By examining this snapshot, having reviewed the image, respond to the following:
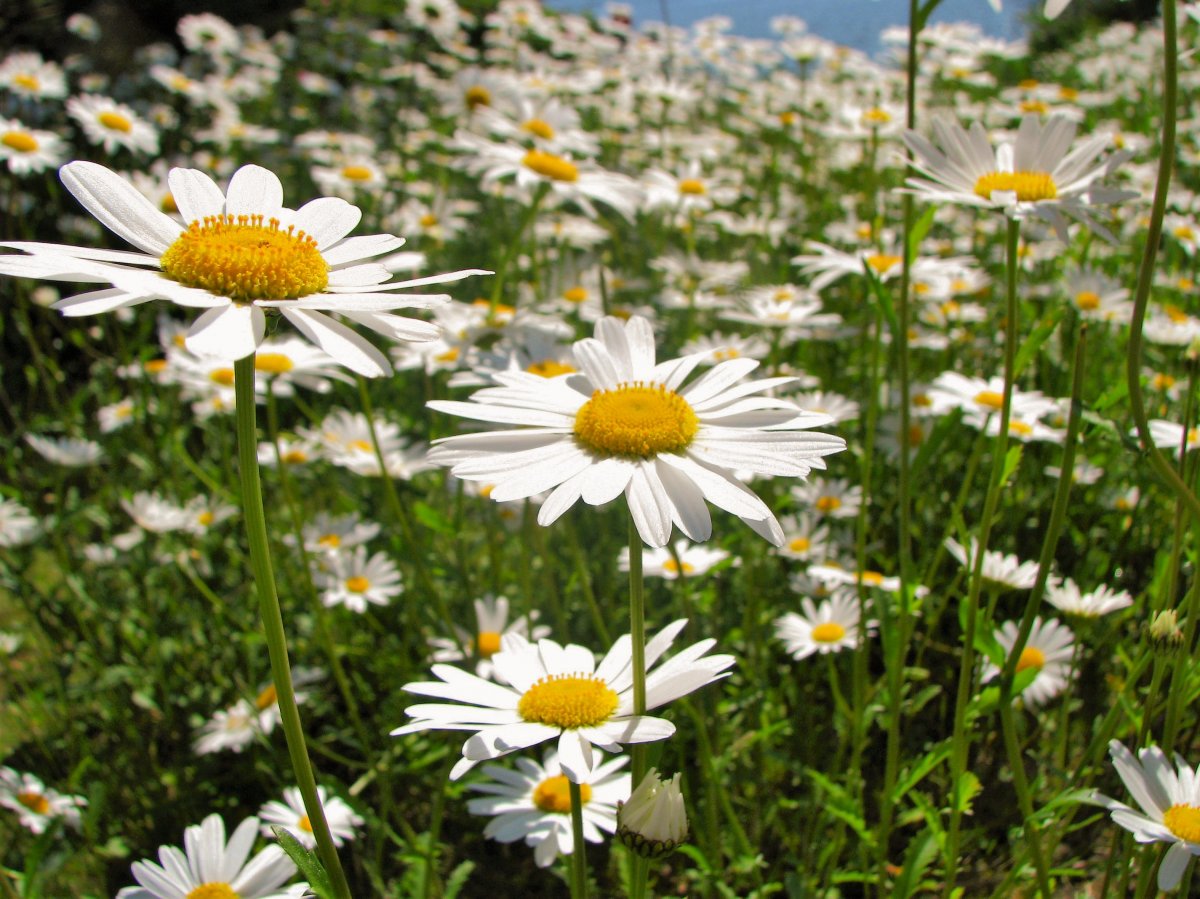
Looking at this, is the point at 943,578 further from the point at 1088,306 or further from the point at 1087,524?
the point at 1088,306

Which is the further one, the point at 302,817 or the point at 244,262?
the point at 302,817

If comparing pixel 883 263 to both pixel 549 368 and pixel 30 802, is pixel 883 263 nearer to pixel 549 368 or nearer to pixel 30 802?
pixel 549 368

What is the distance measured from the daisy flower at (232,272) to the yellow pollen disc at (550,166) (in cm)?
161

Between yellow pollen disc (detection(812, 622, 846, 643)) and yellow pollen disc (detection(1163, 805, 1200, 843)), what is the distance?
94cm

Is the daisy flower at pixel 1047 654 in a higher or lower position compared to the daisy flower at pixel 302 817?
higher

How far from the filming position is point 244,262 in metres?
0.99

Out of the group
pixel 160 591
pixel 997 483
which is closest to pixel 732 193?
pixel 160 591

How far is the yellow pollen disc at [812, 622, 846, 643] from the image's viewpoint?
2.22 metres

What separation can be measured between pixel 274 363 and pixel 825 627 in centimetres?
146

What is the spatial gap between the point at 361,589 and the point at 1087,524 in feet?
6.71

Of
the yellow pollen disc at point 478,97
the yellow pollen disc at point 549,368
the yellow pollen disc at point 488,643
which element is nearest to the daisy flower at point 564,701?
the yellow pollen disc at point 549,368

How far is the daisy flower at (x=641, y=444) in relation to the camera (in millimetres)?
1028

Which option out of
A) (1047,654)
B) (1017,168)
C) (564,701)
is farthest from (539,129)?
(564,701)

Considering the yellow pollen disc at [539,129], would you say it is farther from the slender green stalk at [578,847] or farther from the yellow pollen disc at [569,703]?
the slender green stalk at [578,847]
